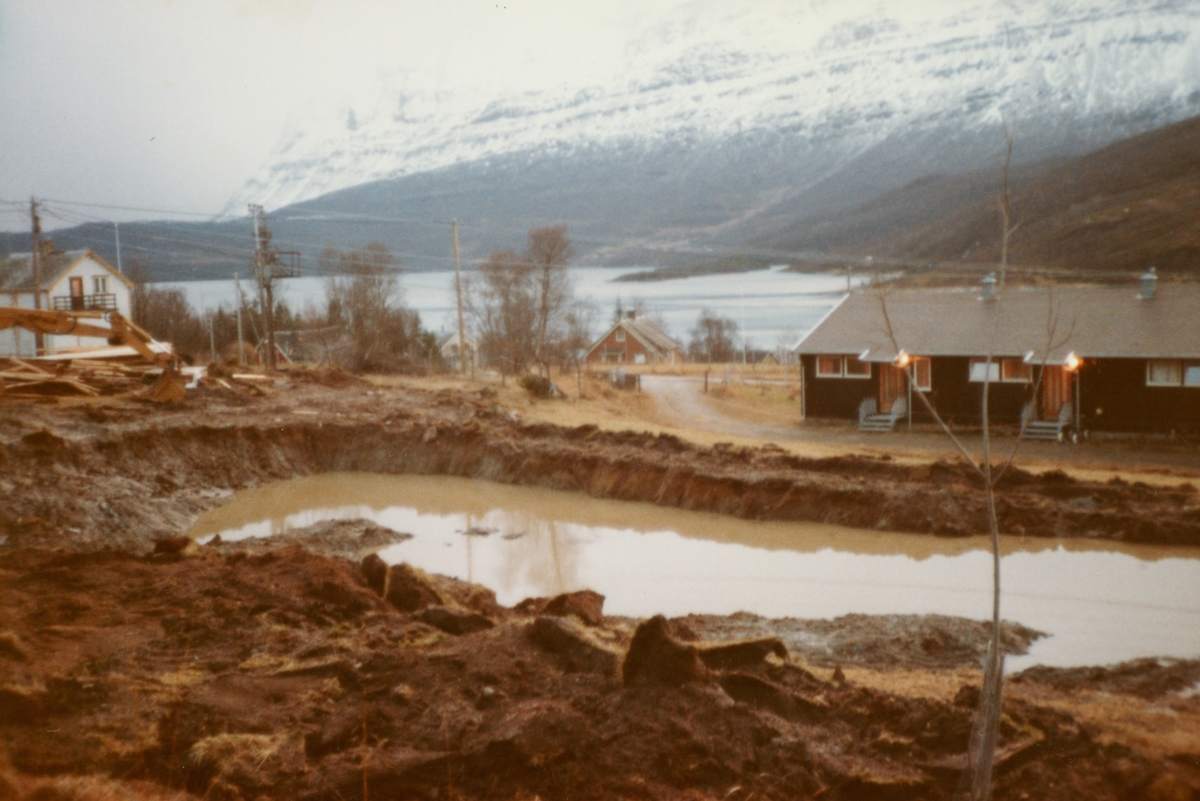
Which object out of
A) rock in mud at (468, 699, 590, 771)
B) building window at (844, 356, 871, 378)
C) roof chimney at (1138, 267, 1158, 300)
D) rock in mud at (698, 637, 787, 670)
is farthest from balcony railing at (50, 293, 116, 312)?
roof chimney at (1138, 267, 1158, 300)

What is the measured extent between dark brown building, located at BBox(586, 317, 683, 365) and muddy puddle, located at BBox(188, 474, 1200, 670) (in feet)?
103

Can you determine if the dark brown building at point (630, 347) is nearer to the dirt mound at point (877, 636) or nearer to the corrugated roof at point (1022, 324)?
the corrugated roof at point (1022, 324)

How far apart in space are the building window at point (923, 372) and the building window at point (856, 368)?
1.43 meters

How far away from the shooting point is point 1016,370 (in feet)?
81.1

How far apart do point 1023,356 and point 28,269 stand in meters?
26.7

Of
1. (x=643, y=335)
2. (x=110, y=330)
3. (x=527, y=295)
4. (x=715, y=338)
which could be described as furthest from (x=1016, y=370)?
(x=715, y=338)

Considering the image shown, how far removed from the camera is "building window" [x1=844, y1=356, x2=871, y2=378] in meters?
27.4

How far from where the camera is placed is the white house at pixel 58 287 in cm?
2467

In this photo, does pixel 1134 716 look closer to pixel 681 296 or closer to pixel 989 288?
pixel 989 288

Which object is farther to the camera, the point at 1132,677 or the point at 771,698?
the point at 1132,677

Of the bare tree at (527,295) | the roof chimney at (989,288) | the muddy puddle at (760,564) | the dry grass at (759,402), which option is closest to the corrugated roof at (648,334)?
the bare tree at (527,295)

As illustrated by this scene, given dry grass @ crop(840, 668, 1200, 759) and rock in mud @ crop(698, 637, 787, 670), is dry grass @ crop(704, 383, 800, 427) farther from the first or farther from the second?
rock in mud @ crop(698, 637, 787, 670)

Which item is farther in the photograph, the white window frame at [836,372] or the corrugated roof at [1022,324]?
the white window frame at [836,372]

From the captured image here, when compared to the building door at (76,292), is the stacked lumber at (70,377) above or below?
below
